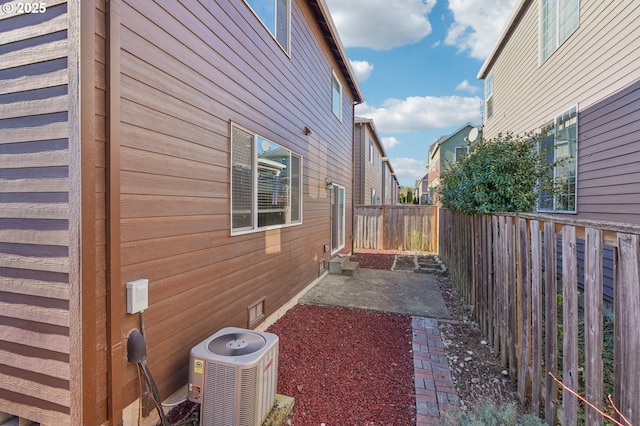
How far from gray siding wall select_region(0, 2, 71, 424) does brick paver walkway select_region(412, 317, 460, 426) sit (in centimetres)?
253

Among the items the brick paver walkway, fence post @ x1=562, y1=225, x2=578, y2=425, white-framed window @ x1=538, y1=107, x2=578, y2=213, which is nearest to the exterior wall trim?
the brick paver walkway

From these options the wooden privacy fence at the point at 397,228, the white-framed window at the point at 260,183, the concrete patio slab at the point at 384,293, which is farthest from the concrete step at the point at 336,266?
the wooden privacy fence at the point at 397,228

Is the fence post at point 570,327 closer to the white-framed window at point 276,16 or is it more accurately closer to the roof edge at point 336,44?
the white-framed window at point 276,16

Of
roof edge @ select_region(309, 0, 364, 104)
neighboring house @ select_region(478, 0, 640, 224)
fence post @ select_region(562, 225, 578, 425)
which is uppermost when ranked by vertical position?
roof edge @ select_region(309, 0, 364, 104)

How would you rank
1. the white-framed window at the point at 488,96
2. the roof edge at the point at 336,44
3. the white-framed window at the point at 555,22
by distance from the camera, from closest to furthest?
the roof edge at the point at 336,44 → the white-framed window at the point at 555,22 → the white-framed window at the point at 488,96

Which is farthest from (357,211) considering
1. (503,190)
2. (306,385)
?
(306,385)

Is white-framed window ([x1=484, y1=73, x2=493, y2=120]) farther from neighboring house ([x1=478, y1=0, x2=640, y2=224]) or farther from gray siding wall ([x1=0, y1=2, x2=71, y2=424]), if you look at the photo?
gray siding wall ([x1=0, y1=2, x2=71, y2=424])

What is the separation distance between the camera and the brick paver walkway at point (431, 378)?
250cm

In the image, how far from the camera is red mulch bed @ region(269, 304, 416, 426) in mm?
2521

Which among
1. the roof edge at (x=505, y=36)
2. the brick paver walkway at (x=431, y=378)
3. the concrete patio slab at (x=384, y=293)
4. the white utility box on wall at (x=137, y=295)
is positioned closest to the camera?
the white utility box on wall at (x=137, y=295)

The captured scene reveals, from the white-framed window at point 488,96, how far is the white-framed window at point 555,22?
4.03m

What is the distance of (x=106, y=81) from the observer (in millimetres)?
1859

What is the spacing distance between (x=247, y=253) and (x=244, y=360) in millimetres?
1654

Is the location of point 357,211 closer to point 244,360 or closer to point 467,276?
point 467,276
